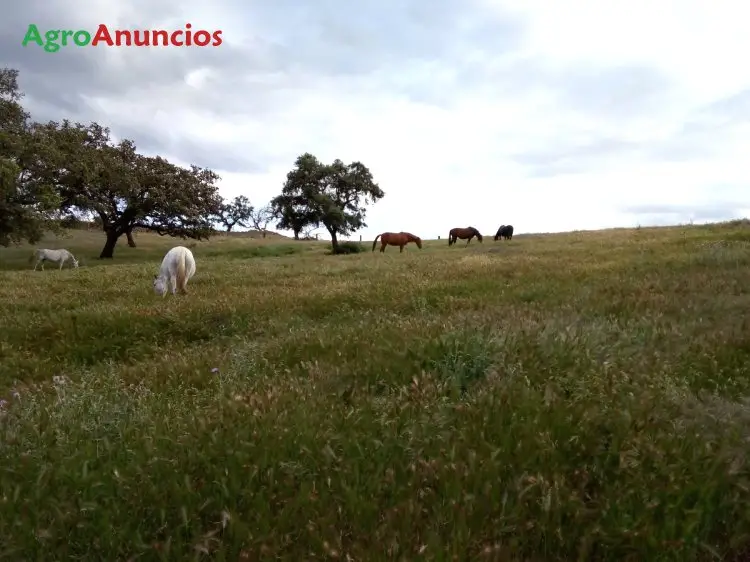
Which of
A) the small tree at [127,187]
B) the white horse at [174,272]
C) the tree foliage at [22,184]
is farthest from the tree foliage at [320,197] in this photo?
the white horse at [174,272]

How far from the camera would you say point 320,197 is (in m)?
57.4

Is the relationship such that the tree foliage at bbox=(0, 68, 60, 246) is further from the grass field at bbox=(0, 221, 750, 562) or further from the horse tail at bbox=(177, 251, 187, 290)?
the grass field at bbox=(0, 221, 750, 562)

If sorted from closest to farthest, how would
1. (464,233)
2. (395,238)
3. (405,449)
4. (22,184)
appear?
(405,449) < (22,184) < (395,238) < (464,233)

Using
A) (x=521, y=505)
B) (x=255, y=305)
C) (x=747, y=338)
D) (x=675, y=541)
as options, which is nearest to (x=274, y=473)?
(x=521, y=505)

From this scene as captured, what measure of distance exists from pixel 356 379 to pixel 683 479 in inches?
112

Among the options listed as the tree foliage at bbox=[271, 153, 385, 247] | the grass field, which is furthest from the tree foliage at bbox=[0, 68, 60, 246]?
the grass field

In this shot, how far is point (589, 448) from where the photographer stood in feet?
10.5

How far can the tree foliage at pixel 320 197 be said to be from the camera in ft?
190

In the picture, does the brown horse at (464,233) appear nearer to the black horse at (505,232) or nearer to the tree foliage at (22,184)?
the black horse at (505,232)

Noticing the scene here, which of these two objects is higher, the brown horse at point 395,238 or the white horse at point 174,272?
the brown horse at point 395,238

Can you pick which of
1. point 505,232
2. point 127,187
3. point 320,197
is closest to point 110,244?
point 127,187

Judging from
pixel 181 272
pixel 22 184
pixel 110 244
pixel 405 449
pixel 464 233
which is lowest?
pixel 405 449

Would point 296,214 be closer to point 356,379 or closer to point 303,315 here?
point 303,315

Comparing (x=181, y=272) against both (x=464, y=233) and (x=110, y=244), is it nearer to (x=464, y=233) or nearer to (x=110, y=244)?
(x=464, y=233)
